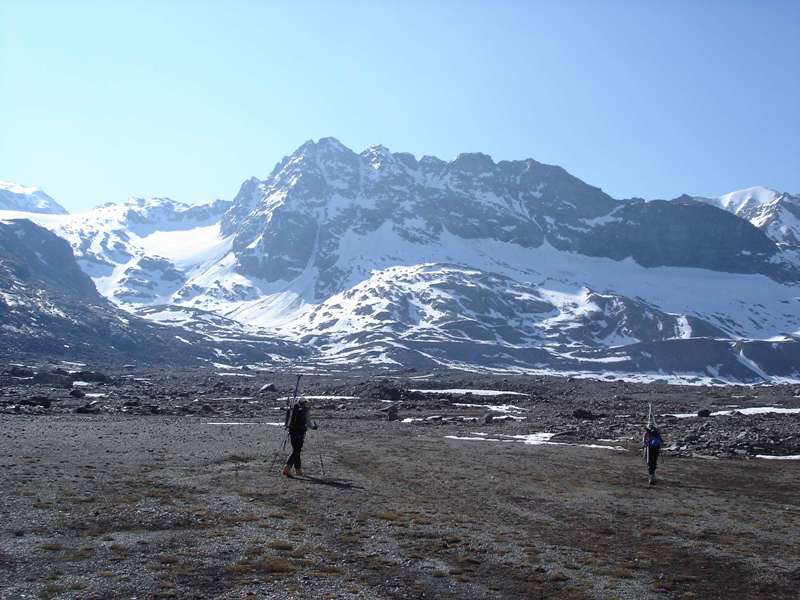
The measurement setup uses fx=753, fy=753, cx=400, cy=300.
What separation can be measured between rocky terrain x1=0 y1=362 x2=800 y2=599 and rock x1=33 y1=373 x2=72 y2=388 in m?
68.8

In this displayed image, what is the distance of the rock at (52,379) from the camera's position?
377 ft

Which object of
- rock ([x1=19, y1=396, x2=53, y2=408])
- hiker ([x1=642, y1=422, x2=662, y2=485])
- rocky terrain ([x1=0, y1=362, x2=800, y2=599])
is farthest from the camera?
rock ([x1=19, y1=396, x2=53, y2=408])

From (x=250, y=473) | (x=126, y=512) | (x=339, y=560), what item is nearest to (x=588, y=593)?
(x=339, y=560)

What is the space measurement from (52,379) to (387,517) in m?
111

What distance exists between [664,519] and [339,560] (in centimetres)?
1200

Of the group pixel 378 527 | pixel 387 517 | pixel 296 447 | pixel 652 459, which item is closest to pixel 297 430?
pixel 296 447

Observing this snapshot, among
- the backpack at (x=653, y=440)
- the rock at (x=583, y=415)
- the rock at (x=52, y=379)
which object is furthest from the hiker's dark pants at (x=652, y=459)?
the rock at (x=52, y=379)

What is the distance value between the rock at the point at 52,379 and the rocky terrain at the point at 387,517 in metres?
68.8

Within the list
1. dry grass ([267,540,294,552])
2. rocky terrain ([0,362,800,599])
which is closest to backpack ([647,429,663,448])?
rocky terrain ([0,362,800,599])

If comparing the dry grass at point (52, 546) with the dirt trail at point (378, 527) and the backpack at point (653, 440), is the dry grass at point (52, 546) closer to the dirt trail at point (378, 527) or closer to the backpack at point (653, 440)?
the dirt trail at point (378, 527)

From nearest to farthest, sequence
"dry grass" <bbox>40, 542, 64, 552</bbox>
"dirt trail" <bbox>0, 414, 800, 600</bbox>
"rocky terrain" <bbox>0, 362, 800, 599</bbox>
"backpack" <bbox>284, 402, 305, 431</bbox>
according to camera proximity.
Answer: "dirt trail" <bbox>0, 414, 800, 600</bbox> < "rocky terrain" <bbox>0, 362, 800, 599</bbox> < "dry grass" <bbox>40, 542, 64, 552</bbox> < "backpack" <bbox>284, 402, 305, 431</bbox>

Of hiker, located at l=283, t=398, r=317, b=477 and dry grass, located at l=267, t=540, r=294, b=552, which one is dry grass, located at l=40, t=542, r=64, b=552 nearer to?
dry grass, located at l=267, t=540, r=294, b=552

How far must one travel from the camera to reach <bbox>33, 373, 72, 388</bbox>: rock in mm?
114812

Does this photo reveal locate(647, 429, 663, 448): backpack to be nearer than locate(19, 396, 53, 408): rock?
Yes
